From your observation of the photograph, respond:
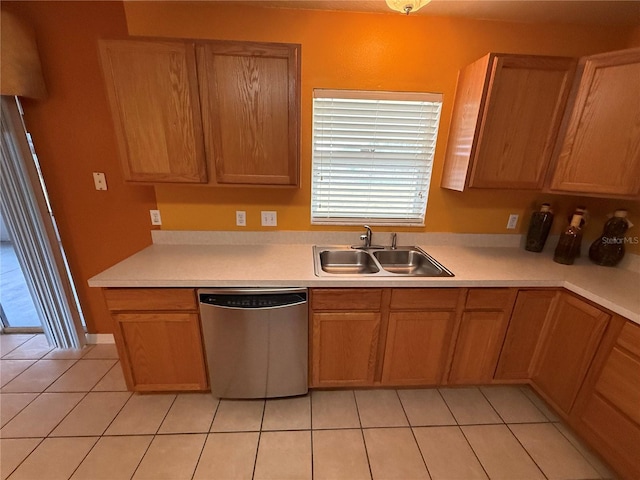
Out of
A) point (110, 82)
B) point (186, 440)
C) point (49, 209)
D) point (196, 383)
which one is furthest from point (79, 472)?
point (110, 82)

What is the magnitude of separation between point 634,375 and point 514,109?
1488 millimetres

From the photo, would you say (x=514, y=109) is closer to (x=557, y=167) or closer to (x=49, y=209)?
(x=557, y=167)

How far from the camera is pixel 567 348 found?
1.54 m

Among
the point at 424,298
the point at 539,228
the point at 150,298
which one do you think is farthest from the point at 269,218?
the point at 539,228

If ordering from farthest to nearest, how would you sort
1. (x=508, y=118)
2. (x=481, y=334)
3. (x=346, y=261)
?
1. (x=346, y=261)
2. (x=481, y=334)
3. (x=508, y=118)

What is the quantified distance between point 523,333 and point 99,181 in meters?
3.06

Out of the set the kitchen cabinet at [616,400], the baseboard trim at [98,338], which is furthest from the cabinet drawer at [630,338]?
the baseboard trim at [98,338]

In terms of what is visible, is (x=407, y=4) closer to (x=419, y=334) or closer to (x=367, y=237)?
(x=367, y=237)

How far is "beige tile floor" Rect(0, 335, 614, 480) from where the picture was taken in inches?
53.4

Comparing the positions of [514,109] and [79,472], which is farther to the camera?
[514,109]

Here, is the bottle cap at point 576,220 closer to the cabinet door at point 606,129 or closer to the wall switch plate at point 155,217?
the cabinet door at point 606,129

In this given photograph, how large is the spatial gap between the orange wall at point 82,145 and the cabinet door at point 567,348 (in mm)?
2823

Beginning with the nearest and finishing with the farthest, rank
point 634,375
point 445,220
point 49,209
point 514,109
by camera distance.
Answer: point 634,375, point 514,109, point 49,209, point 445,220

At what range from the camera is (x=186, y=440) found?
4.86 ft
